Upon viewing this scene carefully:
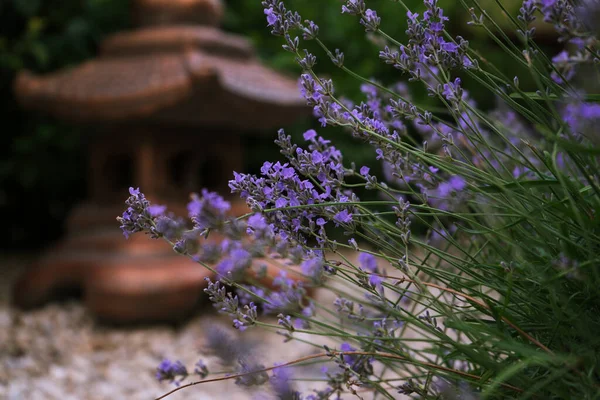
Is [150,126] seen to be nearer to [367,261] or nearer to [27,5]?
[27,5]

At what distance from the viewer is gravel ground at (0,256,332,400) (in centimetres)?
206

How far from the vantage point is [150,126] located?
3.23 metres

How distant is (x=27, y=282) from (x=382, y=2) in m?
4.18

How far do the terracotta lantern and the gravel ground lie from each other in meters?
0.13

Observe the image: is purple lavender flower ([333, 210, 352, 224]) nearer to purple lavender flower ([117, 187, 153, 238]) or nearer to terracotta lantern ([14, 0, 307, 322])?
purple lavender flower ([117, 187, 153, 238])

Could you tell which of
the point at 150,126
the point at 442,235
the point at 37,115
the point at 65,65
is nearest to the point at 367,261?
the point at 442,235

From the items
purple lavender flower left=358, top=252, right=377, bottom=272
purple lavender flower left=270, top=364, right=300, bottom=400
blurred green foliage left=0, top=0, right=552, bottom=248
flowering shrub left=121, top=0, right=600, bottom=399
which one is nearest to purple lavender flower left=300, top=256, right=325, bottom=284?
flowering shrub left=121, top=0, right=600, bottom=399

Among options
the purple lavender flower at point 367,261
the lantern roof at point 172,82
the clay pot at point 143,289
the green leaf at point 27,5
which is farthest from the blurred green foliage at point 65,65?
the purple lavender flower at point 367,261

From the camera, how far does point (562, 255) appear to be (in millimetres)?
758

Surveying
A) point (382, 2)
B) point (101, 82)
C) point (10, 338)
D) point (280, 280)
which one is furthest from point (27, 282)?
point (382, 2)

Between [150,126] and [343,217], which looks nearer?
[343,217]

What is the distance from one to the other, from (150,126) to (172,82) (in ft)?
1.41

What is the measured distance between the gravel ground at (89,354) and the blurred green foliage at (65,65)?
54.9 inches

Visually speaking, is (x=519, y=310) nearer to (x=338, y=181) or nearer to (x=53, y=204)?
(x=338, y=181)
